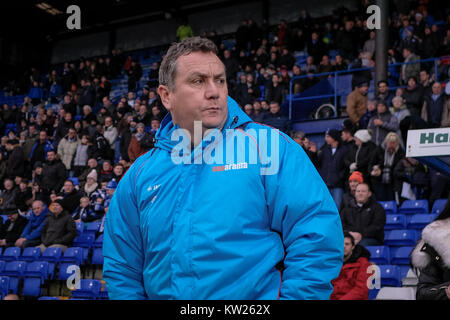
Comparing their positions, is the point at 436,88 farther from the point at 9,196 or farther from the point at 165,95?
the point at 9,196

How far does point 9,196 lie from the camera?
10867mm

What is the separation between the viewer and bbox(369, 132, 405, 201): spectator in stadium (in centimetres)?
713

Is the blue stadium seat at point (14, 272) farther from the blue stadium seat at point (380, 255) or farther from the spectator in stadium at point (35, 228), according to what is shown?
the blue stadium seat at point (380, 255)

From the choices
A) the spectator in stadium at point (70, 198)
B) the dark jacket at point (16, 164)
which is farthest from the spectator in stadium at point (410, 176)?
the dark jacket at point (16, 164)

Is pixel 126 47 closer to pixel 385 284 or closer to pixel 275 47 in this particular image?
pixel 275 47

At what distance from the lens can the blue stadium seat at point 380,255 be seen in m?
5.59

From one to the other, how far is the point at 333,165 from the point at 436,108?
6.14 feet

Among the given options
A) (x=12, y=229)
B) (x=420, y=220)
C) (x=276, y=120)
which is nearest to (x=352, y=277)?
(x=420, y=220)

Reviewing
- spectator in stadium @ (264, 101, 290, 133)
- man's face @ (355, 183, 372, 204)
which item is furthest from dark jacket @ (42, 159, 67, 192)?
man's face @ (355, 183, 372, 204)

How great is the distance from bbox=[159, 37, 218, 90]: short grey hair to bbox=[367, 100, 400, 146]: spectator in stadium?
20.3ft

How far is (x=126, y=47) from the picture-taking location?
1981 centimetres

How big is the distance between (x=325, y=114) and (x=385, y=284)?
597 centimetres

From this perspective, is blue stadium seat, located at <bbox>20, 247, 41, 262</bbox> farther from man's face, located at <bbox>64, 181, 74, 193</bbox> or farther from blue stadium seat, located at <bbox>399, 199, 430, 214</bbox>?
blue stadium seat, located at <bbox>399, 199, 430, 214</bbox>

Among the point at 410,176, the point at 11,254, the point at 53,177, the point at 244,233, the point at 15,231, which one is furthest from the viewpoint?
the point at 53,177
